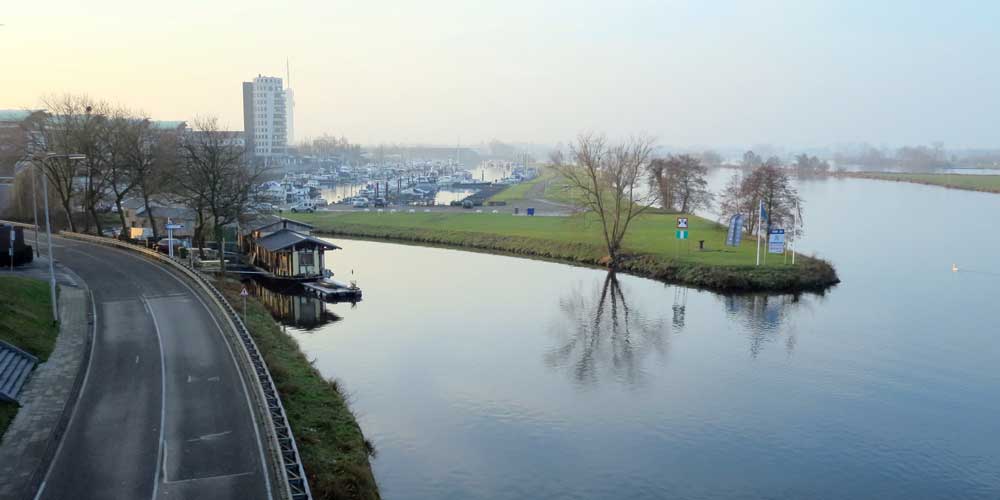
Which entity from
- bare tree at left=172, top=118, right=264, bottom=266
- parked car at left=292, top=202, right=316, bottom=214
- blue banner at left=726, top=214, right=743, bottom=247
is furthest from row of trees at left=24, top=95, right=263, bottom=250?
blue banner at left=726, top=214, right=743, bottom=247

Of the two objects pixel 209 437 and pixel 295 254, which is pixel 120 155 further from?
pixel 209 437

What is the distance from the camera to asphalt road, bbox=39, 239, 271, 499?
617 inches

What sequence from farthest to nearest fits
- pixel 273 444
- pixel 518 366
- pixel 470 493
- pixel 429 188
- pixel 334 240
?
1. pixel 429 188
2. pixel 334 240
3. pixel 518 366
4. pixel 470 493
5. pixel 273 444

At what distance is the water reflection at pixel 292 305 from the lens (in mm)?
37562

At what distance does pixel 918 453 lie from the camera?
21828 millimetres

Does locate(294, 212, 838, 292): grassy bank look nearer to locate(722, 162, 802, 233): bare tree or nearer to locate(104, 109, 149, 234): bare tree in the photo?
locate(722, 162, 802, 233): bare tree

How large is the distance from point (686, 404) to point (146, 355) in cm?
1785

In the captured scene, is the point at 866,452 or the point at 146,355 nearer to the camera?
the point at 866,452

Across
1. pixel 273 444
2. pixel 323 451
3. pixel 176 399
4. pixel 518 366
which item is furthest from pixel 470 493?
pixel 518 366

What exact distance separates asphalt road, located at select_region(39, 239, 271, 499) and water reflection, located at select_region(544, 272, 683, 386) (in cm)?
1293

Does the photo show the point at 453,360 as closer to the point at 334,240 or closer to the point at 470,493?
the point at 470,493

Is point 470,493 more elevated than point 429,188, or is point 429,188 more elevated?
point 429,188

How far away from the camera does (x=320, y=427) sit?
20.9 m

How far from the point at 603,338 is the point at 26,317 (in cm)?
2279
